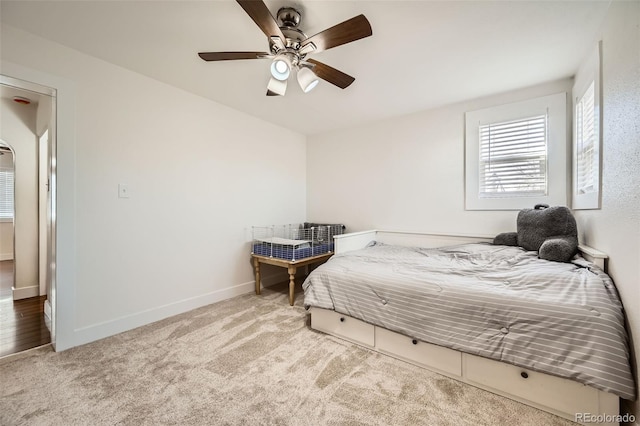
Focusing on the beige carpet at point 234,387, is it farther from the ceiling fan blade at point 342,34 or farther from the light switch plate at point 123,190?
the ceiling fan blade at point 342,34

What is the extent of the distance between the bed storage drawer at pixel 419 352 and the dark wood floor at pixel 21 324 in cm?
265

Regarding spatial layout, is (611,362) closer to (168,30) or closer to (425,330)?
(425,330)

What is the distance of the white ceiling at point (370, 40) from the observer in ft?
4.92

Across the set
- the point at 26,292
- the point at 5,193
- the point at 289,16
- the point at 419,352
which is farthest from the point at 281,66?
the point at 5,193

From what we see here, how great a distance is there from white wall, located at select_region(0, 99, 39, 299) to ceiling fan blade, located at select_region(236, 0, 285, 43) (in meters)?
3.48

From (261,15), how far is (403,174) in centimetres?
Answer: 242

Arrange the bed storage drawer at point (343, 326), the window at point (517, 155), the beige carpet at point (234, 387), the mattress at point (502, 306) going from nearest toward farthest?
the mattress at point (502, 306) < the beige carpet at point (234, 387) < the bed storage drawer at point (343, 326) < the window at point (517, 155)

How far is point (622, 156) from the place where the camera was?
4.29 ft

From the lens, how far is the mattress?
116 cm

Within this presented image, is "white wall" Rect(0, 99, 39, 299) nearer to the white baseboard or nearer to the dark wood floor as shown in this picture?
the white baseboard

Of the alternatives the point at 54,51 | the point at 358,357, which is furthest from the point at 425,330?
the point at 54,51


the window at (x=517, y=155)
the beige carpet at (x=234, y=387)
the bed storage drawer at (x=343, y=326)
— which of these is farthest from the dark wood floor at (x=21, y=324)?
the window at (x=517, y=155)

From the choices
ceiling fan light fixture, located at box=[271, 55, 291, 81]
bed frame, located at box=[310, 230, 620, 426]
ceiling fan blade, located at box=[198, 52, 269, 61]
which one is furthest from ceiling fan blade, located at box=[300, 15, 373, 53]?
bed frame, located at box=[310, 230, 620, 426]

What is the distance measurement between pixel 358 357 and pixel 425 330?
0.53 m
